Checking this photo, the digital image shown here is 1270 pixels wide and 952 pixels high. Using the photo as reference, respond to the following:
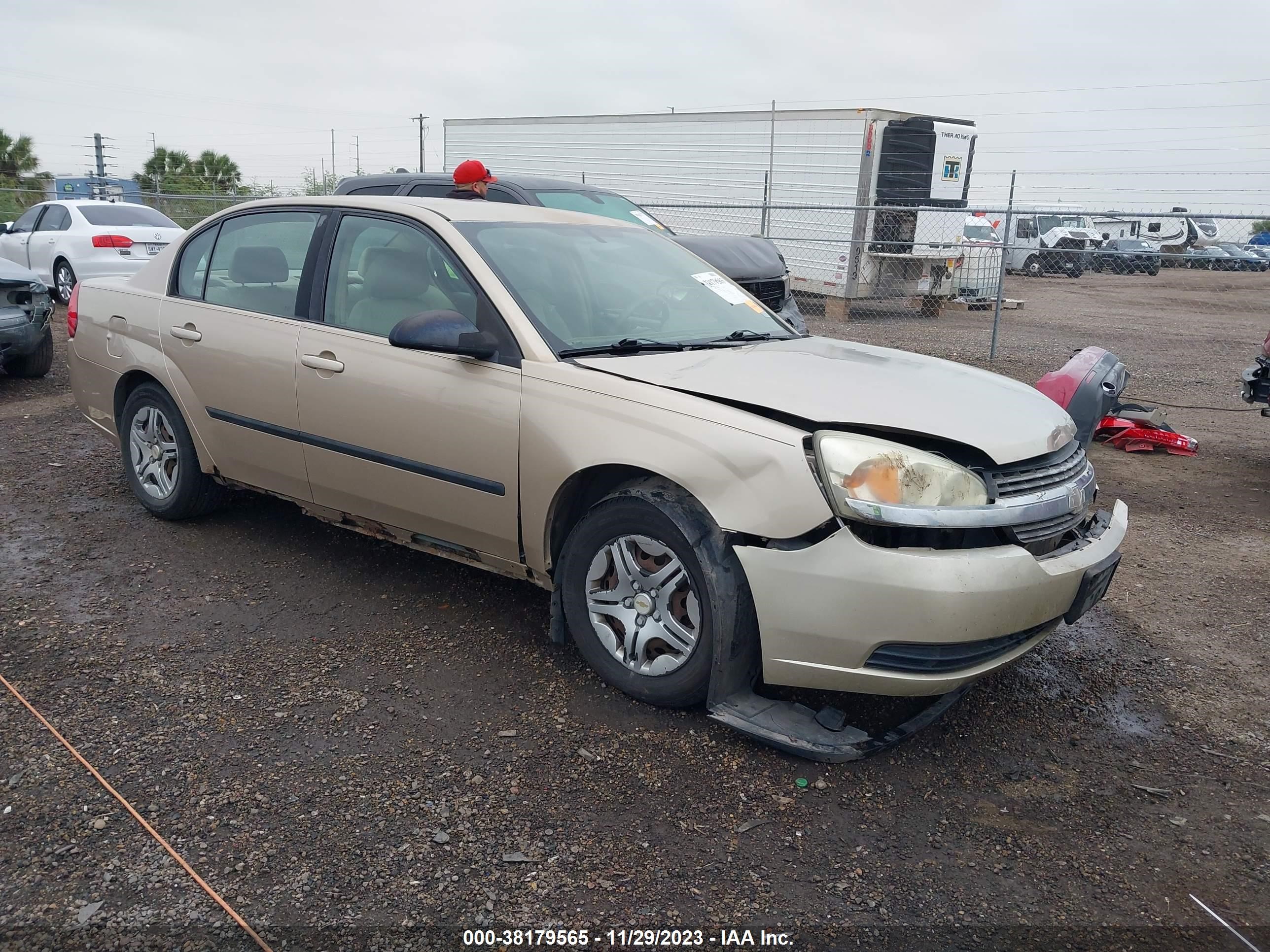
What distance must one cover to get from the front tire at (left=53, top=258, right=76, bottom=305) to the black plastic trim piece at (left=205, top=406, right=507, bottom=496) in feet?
33.3

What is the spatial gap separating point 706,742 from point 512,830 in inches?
28.7

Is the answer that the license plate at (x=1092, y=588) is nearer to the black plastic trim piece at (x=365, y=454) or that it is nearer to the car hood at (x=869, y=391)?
the car hood at (x=869, y=391)

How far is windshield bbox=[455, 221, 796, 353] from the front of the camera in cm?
374

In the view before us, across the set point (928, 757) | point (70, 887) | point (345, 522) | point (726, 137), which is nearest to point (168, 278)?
point (345, 522)

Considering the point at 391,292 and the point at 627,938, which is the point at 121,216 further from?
the point at 627,938

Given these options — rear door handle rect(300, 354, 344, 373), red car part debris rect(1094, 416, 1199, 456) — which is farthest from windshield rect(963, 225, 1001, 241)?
rear door handle rect(300, 354, 344, 373)

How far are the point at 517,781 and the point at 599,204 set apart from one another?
6391mm

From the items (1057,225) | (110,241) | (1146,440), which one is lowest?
(1146,440)

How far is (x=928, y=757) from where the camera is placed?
3148mm

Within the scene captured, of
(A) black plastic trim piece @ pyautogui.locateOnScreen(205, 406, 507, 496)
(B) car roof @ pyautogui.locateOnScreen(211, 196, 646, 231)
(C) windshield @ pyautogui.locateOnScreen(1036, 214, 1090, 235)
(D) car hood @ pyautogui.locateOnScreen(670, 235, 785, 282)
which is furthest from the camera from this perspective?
(C) windshield @ pyautogui.locateOnScreen(1036, 214, 1090, 235)

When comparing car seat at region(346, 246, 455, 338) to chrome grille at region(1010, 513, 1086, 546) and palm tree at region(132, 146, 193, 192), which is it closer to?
chrome grille at region(1010, 513, 1086, 546)

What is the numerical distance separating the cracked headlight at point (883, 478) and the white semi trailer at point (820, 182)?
1096 cm

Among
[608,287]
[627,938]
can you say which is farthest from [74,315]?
[627,938]

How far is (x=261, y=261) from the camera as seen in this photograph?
4484 mm
